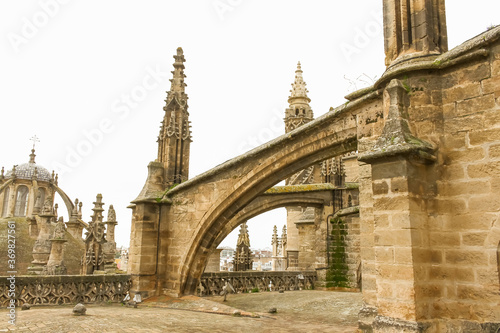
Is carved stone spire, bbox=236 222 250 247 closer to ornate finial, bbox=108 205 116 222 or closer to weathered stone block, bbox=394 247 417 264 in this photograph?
ornate finial, bbox=108 205 116 222

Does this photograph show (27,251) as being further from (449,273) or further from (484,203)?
(484,203)

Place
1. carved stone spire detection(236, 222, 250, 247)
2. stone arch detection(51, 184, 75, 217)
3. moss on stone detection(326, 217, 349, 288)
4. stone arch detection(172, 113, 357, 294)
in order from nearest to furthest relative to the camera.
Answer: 1. stone arch detection(172, 113, 357, 294)
2. moss on stone detection(326, 217, 349, 288)
3. carved stone spire detection(236, 222, 250, 247)
4. stone arch detection(51, 184, 75, 217)

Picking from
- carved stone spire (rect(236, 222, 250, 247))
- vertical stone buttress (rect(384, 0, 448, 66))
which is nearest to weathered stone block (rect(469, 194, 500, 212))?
vertical stone buttress (rect(384, 0, 448, 66))

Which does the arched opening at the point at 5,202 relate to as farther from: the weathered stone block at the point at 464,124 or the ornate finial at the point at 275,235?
the weathered stone block at the point at 464,124

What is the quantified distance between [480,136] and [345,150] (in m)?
2.69

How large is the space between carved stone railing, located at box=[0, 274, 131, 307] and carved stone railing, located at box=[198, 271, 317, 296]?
9.57ft

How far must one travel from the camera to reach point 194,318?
7.77 m

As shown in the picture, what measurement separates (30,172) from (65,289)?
2961 centimetres

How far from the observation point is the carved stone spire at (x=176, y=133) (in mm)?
12109

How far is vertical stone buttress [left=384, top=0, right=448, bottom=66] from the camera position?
5895 mm

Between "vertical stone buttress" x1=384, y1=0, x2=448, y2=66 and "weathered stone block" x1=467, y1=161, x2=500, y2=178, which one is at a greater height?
"vertical stone buttress" x1=384, y1=0, x2=448, y2=66

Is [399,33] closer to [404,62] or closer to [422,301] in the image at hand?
[404,62]

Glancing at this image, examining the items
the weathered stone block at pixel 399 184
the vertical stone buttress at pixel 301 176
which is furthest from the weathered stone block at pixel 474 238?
the vertical stone buttress at pixel 301 176

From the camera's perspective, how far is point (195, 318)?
25.5 feet
